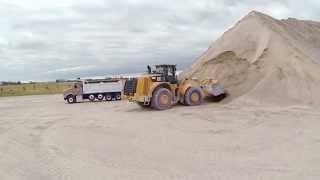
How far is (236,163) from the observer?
11484 millimetres

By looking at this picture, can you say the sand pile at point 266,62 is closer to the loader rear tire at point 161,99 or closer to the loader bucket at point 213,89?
the loader bucket at point 213,89

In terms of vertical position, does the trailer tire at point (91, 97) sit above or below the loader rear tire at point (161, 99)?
below

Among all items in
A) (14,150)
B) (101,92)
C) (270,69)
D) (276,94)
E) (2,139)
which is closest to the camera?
(14,150)

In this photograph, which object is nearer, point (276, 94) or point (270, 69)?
point (276, 94)

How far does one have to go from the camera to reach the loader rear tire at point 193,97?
2805 centimetres

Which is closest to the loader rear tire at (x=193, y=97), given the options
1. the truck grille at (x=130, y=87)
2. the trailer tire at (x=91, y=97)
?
the truck grille at (x=130, y=87)

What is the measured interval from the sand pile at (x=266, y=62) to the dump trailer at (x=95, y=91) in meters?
13.1

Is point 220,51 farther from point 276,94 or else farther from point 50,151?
point 50,151

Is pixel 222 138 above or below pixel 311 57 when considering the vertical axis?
below

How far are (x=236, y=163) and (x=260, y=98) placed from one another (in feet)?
49.6

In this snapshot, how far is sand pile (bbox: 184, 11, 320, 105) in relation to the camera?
26062 mm

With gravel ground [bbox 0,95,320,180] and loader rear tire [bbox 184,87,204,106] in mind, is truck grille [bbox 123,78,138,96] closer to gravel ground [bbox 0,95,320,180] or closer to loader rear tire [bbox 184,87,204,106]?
loader rear tire [bbox 184,87,204,106]

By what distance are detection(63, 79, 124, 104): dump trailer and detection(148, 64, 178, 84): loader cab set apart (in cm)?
1894

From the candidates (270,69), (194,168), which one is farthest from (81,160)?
(270,69)
